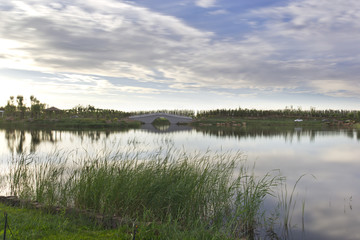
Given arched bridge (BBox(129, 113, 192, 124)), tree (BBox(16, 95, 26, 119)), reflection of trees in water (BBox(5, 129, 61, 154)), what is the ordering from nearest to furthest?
reflection of trees in water (BBox(5, 129, 61, 154))
tree (BBox(16, 95, 26, 119))
arched bridge (BBox(129, 113, 192, 124))

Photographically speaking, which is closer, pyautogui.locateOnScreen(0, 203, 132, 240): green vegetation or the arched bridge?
pyautogui.locateOnScreen(0, 203, 132, 240): green vegetation

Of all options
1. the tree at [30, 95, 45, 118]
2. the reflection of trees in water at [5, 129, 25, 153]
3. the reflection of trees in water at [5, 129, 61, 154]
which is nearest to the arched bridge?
the tree at [30, 95, 45, 118]

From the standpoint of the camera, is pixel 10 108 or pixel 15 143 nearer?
pixel 15 143

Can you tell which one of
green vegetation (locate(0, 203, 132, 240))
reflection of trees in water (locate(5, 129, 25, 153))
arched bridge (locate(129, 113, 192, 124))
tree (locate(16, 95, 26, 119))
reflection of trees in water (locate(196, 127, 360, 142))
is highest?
tree (locate(16, 95, 26, 119))

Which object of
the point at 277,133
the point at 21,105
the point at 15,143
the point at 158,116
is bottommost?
the point at 15,143

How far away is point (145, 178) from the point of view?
264 inches

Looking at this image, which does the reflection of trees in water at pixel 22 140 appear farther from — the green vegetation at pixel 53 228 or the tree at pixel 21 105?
the tree at pixel 21 105

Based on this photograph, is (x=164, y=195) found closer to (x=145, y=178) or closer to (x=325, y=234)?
(x=145, y=178)

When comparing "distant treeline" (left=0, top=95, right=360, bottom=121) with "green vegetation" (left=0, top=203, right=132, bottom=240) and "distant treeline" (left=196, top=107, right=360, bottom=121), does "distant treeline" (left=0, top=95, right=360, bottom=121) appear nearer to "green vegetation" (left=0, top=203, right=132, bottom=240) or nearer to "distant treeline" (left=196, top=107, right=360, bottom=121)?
"distant treeline" (left=196, top=107, right=360, bottom=121)

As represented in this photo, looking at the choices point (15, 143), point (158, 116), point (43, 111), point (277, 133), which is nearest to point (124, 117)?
point (158, 116)

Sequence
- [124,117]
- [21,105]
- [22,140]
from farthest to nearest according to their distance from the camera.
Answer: [124,117]
[21,105]
[22,140]

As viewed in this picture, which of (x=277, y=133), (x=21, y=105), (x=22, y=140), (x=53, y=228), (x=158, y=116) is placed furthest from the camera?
(x=158, y=116)

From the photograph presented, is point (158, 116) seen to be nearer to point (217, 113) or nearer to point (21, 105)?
point (217, 113)

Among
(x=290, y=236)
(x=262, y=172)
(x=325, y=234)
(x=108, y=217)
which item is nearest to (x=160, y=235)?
(x=108, y=217)
